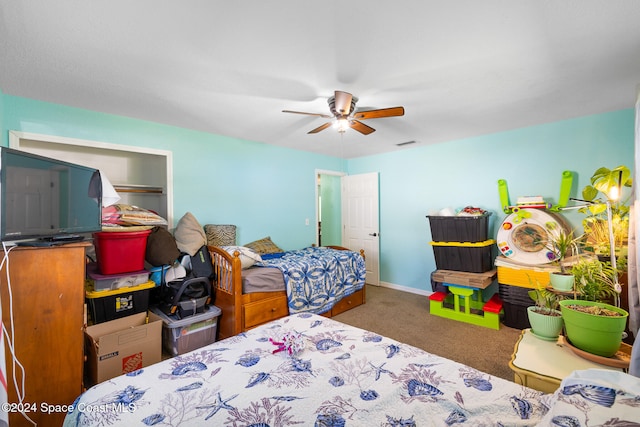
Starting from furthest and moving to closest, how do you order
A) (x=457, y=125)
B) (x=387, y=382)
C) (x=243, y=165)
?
1. (x=243, y=165)
2. (x=457, y=125)
3. (x=387, y=382)

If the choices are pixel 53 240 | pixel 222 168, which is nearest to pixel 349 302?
pixel 222 168

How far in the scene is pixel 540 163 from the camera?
11.0ft

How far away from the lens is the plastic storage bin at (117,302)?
2285 mm

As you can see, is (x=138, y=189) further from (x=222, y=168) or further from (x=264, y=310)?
(x=264, y=310)

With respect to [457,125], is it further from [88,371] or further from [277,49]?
[88,371]

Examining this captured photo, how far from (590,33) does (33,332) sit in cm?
366

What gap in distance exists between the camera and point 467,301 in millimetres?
3371

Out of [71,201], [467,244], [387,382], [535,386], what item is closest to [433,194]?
[467,244]

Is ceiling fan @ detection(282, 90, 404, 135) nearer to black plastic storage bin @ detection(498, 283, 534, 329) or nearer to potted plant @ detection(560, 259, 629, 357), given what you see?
potted plant @ detection(560, 259, 629, 357)

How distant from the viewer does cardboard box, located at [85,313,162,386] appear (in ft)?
6.81

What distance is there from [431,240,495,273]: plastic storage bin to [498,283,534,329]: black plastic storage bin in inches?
13.0

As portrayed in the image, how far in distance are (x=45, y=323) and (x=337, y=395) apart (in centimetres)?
178

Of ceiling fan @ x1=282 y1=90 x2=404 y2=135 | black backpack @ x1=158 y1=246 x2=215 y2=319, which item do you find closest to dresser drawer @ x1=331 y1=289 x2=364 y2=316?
black backpack @ x1=158 y1=246 x2=215 y2=319

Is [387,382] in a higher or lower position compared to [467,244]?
lower
